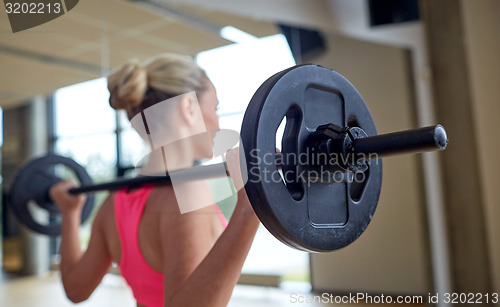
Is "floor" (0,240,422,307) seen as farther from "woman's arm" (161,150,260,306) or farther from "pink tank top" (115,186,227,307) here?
"woman's arm" (161,150,260,306)

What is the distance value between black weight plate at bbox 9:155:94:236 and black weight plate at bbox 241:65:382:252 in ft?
2.33

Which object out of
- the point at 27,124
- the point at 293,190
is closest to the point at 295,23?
the point at 27,124

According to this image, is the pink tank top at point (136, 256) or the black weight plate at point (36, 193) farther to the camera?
the black weight plate at point (36, 193)

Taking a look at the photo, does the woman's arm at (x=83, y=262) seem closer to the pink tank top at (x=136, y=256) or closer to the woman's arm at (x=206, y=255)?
the pink tank top at (x=136, y=256)

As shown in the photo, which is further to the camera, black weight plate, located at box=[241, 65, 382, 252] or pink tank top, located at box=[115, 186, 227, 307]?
pink tank top, located at box=[115, 186, 227, 307]

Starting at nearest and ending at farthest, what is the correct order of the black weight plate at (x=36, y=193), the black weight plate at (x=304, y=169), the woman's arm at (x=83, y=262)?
1. the black weight plate at (x=304, y=169)
2. the woman's arm at (x=83, y=262)
3. the black weight plate at (x=36, y=193)

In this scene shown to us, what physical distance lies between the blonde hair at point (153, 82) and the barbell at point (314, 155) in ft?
0.43

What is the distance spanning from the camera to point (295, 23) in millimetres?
2668

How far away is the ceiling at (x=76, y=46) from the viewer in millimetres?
610

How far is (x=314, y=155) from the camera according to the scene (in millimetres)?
449

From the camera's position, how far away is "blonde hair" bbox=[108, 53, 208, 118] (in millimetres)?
604

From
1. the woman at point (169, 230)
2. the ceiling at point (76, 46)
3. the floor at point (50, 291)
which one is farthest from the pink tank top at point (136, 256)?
the ceiling at point (76, 46)

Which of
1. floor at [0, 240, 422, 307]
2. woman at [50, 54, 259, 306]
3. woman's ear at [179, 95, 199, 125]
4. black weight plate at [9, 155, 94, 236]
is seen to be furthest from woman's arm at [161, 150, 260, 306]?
black weight plate at [9, 155, 94, 236]

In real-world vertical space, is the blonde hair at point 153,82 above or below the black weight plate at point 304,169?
above
